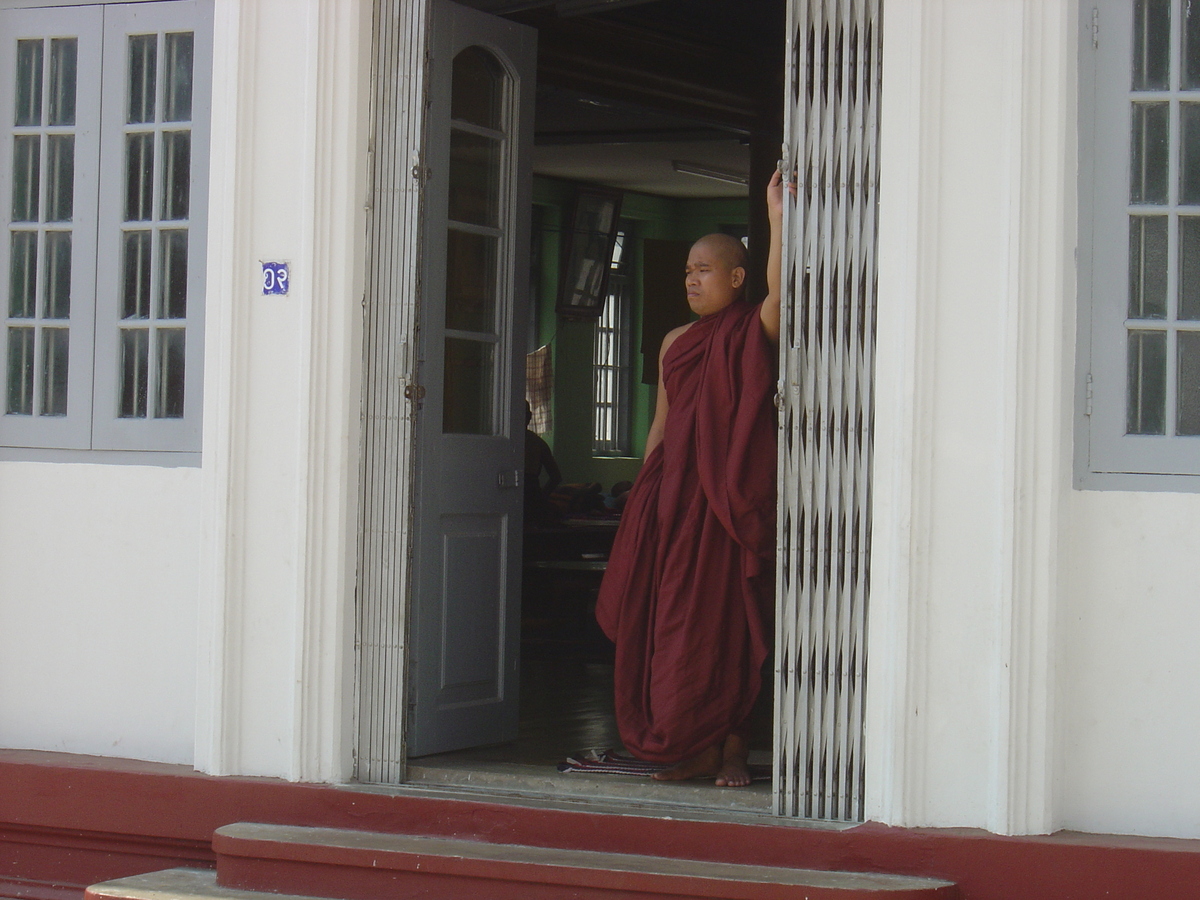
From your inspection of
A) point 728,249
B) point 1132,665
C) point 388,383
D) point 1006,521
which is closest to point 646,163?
point 728,249

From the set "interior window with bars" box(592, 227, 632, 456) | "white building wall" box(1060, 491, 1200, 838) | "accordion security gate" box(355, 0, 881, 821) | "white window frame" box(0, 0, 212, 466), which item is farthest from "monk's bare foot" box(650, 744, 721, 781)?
"interior window with bars" box(592, 227, 632, 456)

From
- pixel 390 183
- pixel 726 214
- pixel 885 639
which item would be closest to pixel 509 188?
pixel 390 183

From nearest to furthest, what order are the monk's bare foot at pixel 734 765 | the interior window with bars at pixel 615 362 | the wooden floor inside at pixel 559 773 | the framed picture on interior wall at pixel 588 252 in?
the wooden floor inside at pixel 559 773
the monk's bare foot at pixel 734 765
the framed picture on interior wall at pixel 588 252
the interior window with bars at pixel 615 362

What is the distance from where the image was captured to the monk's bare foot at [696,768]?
4484 mm

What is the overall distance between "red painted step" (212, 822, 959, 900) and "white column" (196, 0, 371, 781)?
327mm

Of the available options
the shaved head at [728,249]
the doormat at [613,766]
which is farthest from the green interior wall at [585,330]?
the doormat at [613,766]

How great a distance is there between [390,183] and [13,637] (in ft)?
6.66

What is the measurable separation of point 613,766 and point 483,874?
830 mm

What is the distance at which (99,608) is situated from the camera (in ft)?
15.8

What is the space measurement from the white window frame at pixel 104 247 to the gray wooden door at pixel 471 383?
0.79 metres

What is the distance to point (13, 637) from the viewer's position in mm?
4922

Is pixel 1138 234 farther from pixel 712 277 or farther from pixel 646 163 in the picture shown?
pixel 646 163

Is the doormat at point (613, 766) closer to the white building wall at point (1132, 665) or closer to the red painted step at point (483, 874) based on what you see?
the red painted step at point (483, 874)

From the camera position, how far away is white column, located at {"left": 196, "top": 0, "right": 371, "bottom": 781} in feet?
14.5
